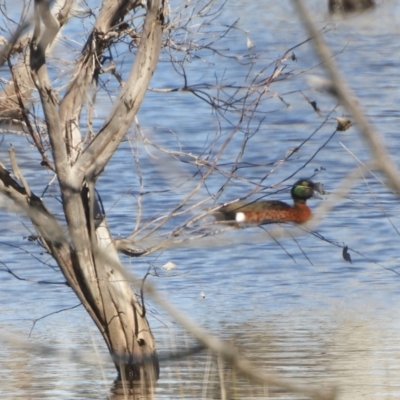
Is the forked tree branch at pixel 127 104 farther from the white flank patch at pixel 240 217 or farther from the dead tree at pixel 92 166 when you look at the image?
→ the white flank patch at pixel 240 217

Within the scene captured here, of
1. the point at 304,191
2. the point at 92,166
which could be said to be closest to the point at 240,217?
the point at 92,166

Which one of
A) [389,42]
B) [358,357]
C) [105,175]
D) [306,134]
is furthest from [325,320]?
[389,42]

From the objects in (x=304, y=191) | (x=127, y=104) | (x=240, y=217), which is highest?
(x=304, y=191)

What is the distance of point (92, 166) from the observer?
4637mm

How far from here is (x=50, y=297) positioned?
7.46m

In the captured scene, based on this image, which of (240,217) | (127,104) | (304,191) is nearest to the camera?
(127,104)

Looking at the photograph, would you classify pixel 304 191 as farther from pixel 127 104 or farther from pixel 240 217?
pixel 127 104

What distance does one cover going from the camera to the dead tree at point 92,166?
443 centimetres

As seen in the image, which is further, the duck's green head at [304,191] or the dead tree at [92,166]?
the duck's green head at [304,191]

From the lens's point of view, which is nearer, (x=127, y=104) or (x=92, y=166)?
(x=127, y=104)

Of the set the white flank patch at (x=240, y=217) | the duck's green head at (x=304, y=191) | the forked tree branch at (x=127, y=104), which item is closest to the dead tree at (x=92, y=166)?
the forked tree branch at (x=127, y=104)

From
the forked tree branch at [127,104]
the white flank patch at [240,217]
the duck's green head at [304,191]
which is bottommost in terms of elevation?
the white flank patch at [240,217]

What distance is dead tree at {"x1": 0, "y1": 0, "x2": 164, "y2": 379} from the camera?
443cm

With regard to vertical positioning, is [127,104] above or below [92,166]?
above
